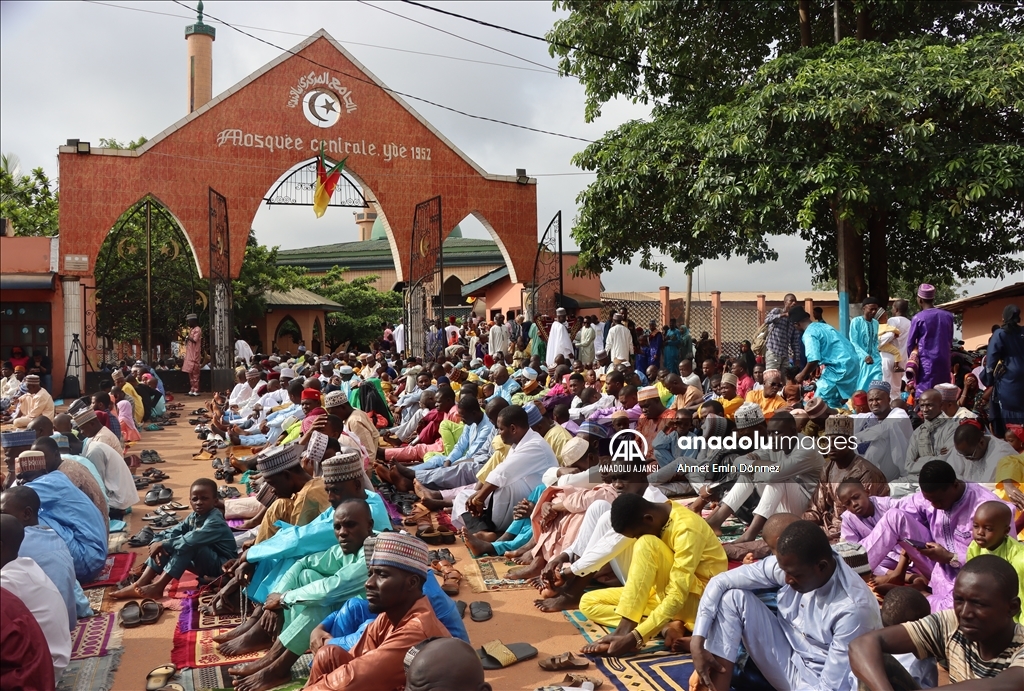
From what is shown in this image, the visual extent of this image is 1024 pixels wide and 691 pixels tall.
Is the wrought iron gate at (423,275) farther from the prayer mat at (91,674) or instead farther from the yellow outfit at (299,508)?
the prayer mat at (91,674)

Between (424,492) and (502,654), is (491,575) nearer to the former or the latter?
(502,654)

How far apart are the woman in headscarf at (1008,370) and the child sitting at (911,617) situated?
517 centimetres

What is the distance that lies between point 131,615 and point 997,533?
14.7 feet

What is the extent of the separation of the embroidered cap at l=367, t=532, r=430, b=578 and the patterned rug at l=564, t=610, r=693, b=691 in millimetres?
1245

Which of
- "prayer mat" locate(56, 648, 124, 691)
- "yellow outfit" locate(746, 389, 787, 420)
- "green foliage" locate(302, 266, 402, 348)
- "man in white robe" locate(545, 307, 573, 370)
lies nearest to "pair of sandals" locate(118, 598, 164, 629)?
"prayer mat" locate(56, 648, 124, 691)

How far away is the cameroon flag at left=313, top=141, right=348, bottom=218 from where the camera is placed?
67.5ft

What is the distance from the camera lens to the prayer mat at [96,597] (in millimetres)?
5379

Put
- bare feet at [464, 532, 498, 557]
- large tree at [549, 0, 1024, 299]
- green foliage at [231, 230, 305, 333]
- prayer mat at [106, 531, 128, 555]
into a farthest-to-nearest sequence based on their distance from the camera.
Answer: green foliage at [231, 230, 305, 333] → large tree at [549, 0, 1024, 299] → prayer mat at [106, 531, 128, 555] → bare feet at [464, 532, 498, 557]

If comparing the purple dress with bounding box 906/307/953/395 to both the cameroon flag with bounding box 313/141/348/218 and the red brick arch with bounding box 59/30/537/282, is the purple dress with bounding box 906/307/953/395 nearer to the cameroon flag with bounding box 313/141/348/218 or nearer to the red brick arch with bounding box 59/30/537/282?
the red brick arch with bounding box 59/30/537/282

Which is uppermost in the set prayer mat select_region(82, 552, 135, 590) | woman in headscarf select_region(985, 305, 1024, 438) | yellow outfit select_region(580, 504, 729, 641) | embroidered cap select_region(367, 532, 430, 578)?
woman in headscarf select_region(985, 305, 1024, 438)

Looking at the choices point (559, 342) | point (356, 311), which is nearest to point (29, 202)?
point (356, 311)

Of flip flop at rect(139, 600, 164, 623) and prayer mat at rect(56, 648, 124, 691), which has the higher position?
flip flop at rect(139, 600, 164, 623)

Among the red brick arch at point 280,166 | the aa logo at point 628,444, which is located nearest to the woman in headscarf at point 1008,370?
the aa logo at point 628,444

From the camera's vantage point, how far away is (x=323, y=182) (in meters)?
20.6
